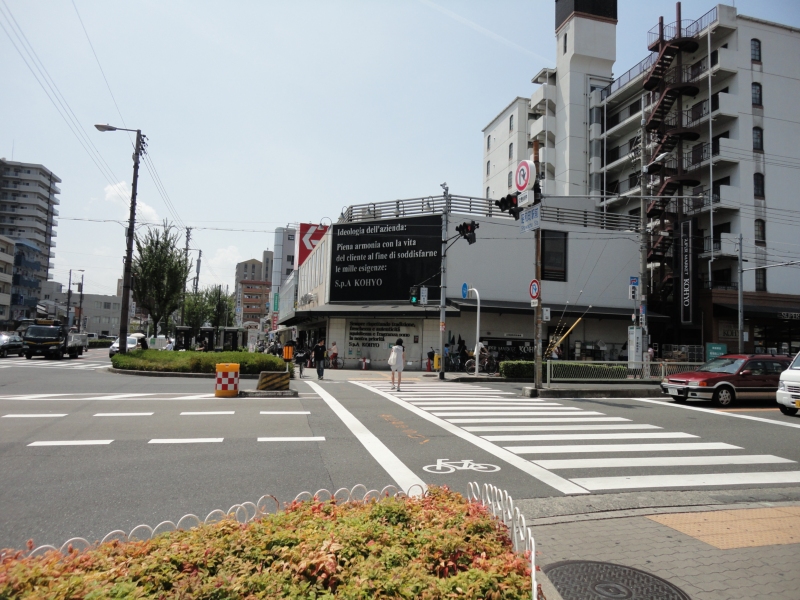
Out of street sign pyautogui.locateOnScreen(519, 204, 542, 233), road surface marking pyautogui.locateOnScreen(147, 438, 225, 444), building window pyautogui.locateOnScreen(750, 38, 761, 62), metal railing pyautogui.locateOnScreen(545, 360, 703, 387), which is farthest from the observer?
building window pyautogui.locateOnScreen(750, 38, 761, 62)

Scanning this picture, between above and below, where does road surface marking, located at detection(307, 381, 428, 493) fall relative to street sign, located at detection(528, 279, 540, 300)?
below

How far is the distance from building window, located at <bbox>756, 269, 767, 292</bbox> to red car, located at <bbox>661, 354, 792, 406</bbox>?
22.0 m

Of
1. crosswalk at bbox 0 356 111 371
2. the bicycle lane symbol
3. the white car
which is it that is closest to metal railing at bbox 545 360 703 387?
the white car

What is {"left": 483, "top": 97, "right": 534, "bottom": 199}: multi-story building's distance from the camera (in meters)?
49.7

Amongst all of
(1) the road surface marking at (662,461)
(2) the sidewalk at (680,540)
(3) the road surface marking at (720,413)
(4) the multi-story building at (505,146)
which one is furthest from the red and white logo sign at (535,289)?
(4) the multi-story building at (505,146)

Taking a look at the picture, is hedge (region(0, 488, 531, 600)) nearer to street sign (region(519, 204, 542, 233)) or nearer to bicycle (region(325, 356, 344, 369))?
street sign (region(519, 204, 542, 233))

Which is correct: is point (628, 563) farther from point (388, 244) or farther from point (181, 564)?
point (388, 244)

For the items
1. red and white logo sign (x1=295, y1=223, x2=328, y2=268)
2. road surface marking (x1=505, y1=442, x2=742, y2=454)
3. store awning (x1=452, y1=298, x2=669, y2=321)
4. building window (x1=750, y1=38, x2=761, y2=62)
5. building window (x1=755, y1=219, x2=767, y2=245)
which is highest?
building window (x1=750, y1=38, x2=761, y2=62)

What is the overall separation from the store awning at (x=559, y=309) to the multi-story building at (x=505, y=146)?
649 inches

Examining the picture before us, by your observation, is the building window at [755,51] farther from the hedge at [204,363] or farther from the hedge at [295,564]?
the hedge at [295,564]

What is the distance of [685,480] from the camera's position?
7426mm

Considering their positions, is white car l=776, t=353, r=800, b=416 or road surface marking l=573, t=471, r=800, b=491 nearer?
road surface marking l=573, t=471, r=800, b=491

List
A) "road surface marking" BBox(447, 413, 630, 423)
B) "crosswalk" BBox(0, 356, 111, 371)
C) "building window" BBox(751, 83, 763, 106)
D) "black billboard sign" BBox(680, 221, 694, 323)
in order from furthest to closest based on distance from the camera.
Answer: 1. "building window" BBox(751, 83, 763, 106)
2. "black billboard sign" BBox(680, 221, 694, 323)
3. "crosswalk" BBox(0, 356, 111, 371)
4. "road surface marking" BBox(447, 413, 630, 423)

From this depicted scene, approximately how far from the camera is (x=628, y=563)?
4410 mm
